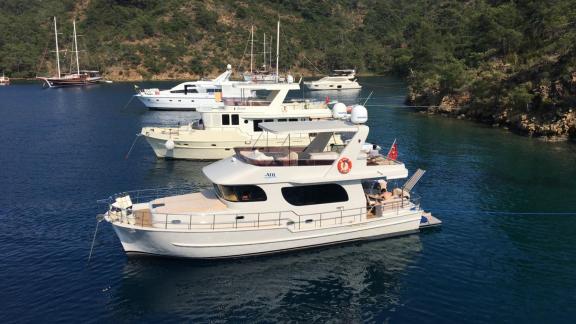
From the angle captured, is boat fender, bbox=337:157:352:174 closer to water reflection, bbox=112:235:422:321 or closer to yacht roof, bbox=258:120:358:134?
yacht roof, bbox=258:120:358:134

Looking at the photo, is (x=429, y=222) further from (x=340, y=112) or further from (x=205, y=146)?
(x=205, y=146)

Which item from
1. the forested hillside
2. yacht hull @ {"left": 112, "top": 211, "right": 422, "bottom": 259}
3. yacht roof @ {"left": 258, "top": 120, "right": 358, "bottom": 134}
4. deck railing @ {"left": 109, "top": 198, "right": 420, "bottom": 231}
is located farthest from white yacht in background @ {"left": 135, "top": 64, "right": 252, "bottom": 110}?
yacht hull @ {"left": 112, "top": 211, "right": 422, "bottom": 259}

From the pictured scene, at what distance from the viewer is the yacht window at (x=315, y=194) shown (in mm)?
23544

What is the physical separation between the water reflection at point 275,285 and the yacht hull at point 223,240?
1.41ft

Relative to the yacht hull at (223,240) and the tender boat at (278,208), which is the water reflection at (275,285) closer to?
the yacht hull at (223,240)

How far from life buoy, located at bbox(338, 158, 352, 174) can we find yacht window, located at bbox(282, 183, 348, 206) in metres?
0.83

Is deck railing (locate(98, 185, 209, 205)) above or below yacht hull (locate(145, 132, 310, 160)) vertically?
below

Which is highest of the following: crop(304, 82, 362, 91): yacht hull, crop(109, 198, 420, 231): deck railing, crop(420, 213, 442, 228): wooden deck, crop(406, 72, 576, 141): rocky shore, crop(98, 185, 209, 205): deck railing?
crop(304, 82, 362, 91): yacht hull

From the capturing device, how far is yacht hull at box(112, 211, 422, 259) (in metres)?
21.8

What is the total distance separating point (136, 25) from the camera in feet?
472

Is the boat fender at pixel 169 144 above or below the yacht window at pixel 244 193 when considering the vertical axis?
above

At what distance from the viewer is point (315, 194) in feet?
78.5

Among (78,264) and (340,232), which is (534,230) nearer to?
(340,232)

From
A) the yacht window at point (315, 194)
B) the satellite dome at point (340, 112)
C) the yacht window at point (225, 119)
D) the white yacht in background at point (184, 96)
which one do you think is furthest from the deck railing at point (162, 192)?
the white yacht in background at point (184, 96)
